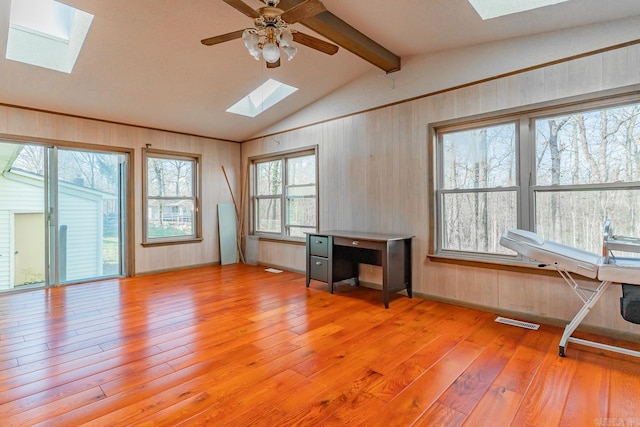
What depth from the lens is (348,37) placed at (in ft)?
10.7

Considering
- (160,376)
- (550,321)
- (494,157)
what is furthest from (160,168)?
(550,321)

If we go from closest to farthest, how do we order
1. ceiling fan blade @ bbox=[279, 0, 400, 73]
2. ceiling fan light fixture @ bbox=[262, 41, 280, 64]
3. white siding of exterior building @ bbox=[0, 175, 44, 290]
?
ceiling fan light fixture @ bbox=[262, 41, 280, 64], ceiling fan blade @ bbox=[279, 0, 400, 73], white siding of exterior building @ bbox=[0, 175, 44, 290]

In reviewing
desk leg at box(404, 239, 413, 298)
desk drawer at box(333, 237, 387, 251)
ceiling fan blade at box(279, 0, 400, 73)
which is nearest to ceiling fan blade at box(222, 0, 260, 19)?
ceiling fan blade at box(279, 0, 400, 73)

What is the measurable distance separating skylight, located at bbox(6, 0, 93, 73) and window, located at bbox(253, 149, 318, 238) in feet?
10.1

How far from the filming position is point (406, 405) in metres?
1.87

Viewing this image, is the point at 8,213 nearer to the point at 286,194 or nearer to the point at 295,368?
the point at 286,194

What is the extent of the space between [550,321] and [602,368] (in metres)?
0.82

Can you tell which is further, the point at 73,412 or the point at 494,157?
the point at 494,157

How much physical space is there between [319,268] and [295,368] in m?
2.14

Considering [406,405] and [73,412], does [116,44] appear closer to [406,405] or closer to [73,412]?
[73,412]

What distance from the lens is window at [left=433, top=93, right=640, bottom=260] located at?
109 inches

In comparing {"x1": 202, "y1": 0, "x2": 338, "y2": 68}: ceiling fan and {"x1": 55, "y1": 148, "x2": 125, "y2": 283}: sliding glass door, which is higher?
{"x1": 202, "y1": 0, "x2": 338, "y2": 68}: ceiling fan

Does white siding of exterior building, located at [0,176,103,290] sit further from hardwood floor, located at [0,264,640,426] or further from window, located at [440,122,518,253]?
window, located at [440,122,518,253]

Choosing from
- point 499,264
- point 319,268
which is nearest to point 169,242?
point 319,268
